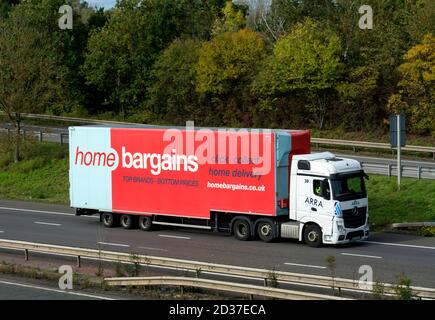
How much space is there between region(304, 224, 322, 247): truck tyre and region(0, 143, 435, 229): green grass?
13.6 feet

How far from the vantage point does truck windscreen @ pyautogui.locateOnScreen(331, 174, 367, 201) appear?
2519 centimetres

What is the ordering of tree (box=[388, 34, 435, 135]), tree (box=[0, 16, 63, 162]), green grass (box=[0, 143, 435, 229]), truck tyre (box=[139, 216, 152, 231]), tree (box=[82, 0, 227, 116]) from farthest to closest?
1. tree (box=[82, 0, 227, 116])
2. tree (box=[388, 34, 435, 135])
3. tree (box=[0, 16, 63, 162])
4. green grass (box=[0, 143, 435, 229])
5. truck tyre (box=[139, 216, 152, 231])

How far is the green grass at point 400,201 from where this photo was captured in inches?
1154

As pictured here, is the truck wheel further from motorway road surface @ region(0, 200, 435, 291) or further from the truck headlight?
the truck headlight

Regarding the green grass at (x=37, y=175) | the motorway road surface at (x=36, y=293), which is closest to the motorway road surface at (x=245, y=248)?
the motorway road surface at (x=36, y=293)

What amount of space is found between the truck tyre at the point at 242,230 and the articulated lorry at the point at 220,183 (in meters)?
0.04

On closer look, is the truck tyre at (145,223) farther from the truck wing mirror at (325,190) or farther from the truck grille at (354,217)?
the truck grille at (354,217)

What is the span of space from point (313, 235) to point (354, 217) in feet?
4.38

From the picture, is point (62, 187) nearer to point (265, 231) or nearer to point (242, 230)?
point (242, 230)

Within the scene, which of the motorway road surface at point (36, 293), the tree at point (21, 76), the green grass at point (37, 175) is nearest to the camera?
the motorway road surface at point (36, 293)

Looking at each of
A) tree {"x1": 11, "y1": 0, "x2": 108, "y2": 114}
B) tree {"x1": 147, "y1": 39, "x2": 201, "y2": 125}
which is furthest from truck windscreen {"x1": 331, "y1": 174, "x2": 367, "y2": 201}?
tree {"x1": 11, "y1": 0, "x2": 108, "y2": 114}

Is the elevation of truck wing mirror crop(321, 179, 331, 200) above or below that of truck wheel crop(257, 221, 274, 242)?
above

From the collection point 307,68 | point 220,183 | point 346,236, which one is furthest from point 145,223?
point 307,68

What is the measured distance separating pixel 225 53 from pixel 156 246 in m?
31.2
